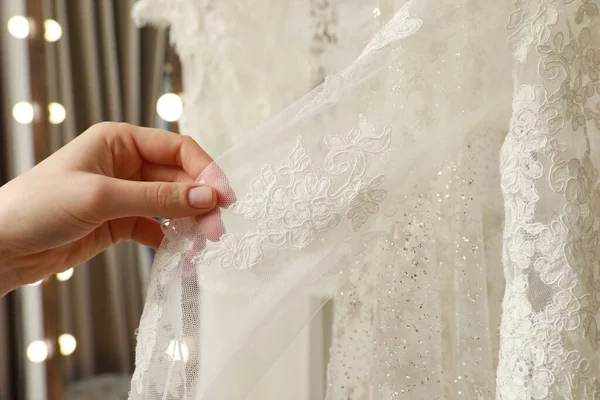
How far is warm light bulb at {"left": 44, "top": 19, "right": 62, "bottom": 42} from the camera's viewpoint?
1325 millimetres

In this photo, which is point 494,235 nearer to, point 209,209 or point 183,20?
point 209,209

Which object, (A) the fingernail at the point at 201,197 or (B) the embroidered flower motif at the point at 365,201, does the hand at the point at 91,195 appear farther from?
(B) the embroidered flower motif at the point at 365,201

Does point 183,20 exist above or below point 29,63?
below

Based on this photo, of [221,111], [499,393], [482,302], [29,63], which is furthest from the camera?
[29,63]

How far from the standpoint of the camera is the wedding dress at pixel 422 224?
0.40 m

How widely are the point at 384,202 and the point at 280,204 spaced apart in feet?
0.28

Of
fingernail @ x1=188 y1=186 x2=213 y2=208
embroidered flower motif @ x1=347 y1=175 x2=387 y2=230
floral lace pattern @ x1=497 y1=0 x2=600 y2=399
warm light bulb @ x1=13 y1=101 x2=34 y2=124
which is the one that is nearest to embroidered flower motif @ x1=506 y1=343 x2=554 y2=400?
floral lace pattern @ x1=497 y1=0 x2=600 y2=399

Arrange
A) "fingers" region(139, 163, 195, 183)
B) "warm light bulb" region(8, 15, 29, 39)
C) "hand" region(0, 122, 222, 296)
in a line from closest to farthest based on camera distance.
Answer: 1. "hand" region(0, 122, 222, 296)
2. "fingers" region(139, 163, 195, 183)
3. "warm light bulb" region(8, 15, 29, 39)

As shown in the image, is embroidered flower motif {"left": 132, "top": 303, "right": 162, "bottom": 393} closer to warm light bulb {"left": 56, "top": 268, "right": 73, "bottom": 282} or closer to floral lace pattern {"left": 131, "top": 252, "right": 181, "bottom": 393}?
floral lace pattern {"left": 131, "top": 252, "right": 181, "bottom": 393}

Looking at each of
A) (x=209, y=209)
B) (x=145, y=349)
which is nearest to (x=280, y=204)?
(x=209, y=209)

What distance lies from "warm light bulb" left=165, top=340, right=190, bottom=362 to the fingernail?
0.37ft

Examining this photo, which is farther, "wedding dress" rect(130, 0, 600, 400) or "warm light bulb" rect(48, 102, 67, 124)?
"warm light bulb" rect(48, 102, 67, 124)

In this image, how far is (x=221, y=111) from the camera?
91cm

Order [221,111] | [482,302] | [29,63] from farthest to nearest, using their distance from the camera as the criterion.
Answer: [29,63], [221,111], [482,302]
